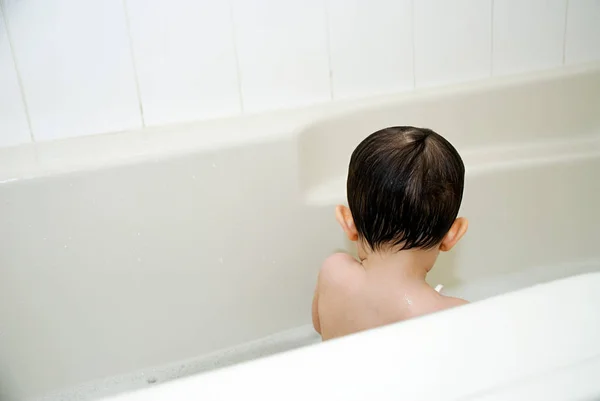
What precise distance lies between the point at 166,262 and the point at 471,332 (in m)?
0.66

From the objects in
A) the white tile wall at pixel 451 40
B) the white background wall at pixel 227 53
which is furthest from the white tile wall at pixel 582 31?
the white tile wall at pixel 451 40

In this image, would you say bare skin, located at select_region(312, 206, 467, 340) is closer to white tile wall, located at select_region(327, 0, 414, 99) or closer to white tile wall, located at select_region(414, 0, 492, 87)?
white tile wall, located at select_region(327, 0, 414, 99)

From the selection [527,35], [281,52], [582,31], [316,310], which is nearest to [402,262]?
[316,310]

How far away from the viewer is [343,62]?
1.17 meters

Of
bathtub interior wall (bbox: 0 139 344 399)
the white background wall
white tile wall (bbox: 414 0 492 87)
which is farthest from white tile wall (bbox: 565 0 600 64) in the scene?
bathtub interior wall (bbox: 0 139 344 399)

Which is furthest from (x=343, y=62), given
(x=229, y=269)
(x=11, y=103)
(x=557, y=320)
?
(x=557, y=320)

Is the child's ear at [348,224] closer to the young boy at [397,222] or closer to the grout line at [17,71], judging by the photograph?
the young boy at [397,222]

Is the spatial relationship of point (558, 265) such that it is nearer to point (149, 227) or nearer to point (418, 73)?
point (418, 73)

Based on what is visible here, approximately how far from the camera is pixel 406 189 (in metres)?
0.73

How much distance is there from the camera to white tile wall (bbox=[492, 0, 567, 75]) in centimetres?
127

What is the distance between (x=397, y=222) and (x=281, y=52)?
499 mm

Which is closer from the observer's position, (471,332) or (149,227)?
(471,332)

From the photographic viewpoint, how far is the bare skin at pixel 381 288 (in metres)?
0.77

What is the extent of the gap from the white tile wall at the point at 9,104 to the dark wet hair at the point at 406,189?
0.59m
